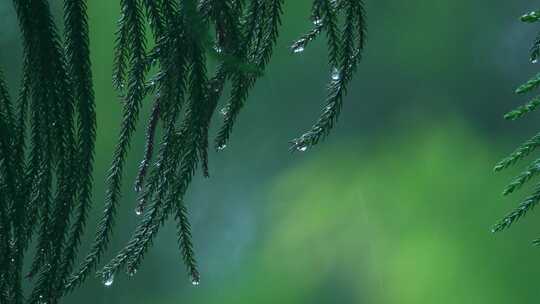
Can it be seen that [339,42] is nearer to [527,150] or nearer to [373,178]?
[527,150]

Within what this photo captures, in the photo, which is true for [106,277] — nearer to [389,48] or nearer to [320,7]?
[320,7]

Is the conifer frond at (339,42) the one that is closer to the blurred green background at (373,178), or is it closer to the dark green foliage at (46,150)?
the dark green foliage at (46,150)

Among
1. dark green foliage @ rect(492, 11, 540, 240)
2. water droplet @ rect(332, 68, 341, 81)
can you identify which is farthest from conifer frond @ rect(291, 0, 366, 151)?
dark green foliage @ rect(492, 11, 540, 240)

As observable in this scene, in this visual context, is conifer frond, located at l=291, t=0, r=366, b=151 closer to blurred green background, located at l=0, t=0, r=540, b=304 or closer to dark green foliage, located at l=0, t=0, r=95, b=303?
dark green foliage, located at l=0, t=0, r=95, b=303

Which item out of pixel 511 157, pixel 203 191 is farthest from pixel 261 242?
pixel 511 157

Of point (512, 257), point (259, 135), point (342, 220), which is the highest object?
point (259, 135)
